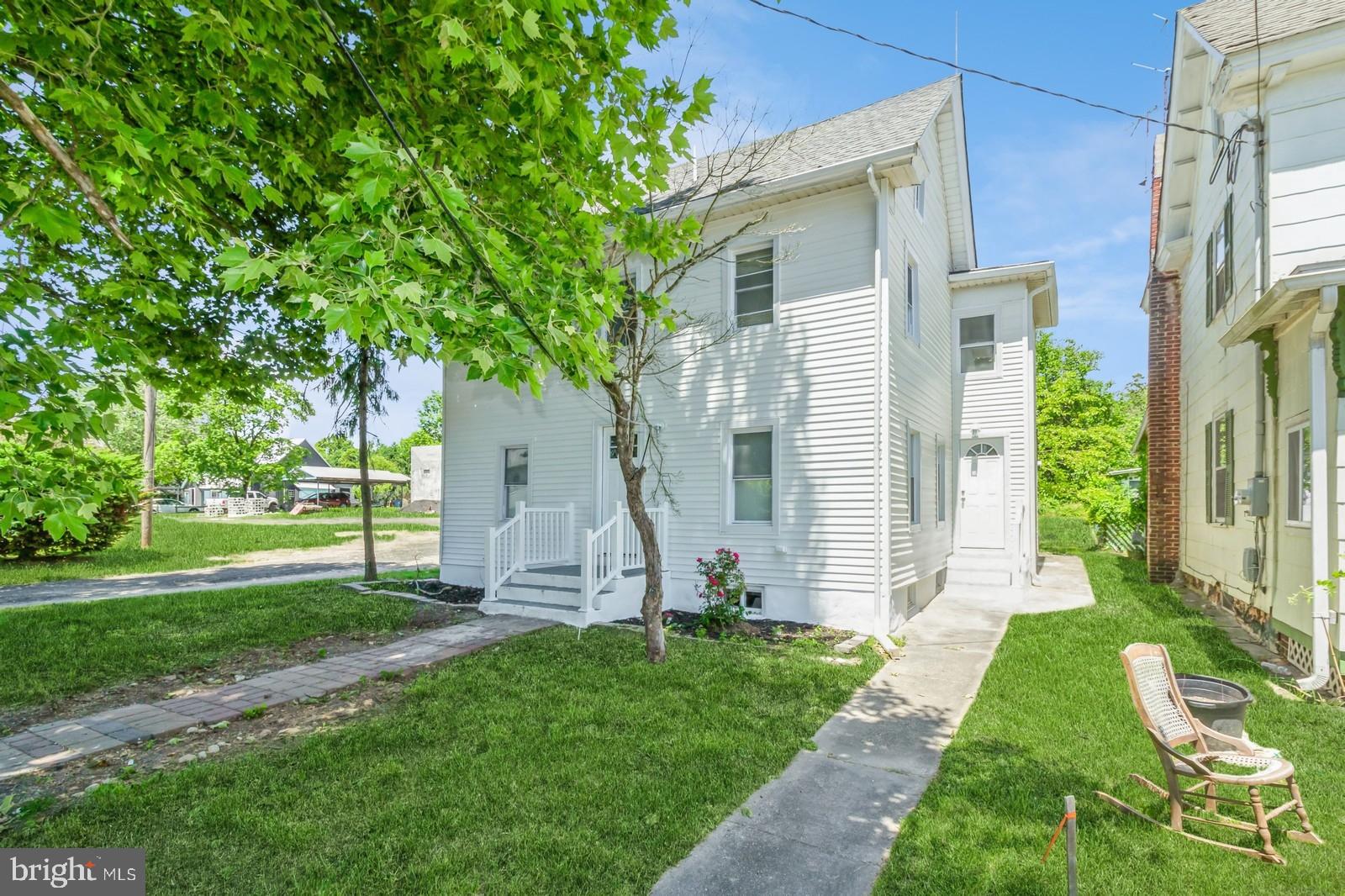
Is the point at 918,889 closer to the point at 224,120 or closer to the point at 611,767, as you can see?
the point at 611,767

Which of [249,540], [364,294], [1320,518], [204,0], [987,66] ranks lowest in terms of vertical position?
[249,540]

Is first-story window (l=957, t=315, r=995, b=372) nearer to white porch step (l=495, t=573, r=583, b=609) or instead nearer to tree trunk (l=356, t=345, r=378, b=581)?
white porch step (l=495, t=573, r=583, b=609)

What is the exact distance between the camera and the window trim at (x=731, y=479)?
919cm

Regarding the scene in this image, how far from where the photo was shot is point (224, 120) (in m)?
4.24

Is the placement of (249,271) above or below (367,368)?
below

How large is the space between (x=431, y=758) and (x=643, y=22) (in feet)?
17.7

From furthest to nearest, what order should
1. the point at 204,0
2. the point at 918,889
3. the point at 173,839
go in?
the point at 204,0 → the point at 173,839 → the point at 918,889

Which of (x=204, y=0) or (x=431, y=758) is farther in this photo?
(x=431, y=758)

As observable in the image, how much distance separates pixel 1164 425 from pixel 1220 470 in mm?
3570

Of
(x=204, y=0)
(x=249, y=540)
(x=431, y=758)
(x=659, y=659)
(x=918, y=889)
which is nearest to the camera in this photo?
(x=918, y=889)

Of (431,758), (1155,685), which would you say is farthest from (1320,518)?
(431,758)

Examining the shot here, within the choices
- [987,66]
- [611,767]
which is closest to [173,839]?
[611,767]

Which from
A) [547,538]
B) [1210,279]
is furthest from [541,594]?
[1210,279]

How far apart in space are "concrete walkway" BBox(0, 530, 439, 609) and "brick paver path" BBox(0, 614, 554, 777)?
6.72m
